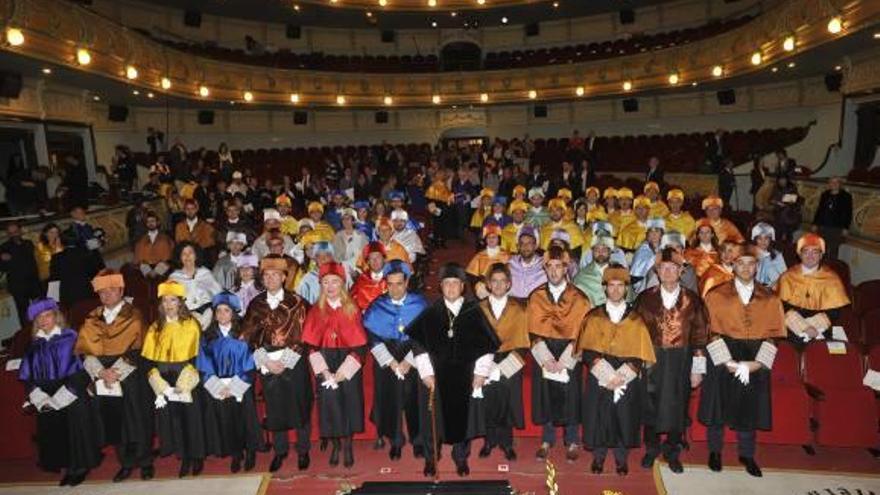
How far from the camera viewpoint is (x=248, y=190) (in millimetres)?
16625

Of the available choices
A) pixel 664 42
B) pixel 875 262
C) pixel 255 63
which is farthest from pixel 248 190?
pixel 664 42

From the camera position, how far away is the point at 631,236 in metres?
10.6

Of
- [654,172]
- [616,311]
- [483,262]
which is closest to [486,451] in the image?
[616,311]

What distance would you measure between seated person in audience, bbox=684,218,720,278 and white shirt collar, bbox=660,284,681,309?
2301 mm

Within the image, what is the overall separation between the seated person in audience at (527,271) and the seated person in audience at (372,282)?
5.56 feet

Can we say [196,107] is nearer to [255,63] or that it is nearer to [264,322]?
[255,63]

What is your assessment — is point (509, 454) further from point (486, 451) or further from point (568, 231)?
point (568, 231)

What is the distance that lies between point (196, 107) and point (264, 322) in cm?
2257

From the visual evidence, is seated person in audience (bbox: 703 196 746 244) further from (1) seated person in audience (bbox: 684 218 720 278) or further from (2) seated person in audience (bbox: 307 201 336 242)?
(2) seated person in audience (bbox: 307 201 336 242)

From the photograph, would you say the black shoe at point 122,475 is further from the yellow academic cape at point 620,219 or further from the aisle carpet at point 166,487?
the yellow academic cape at point 620,219

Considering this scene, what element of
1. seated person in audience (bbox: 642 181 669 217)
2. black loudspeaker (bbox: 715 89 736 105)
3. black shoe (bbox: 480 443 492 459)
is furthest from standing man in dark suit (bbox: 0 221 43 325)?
black loudspeaker (bbox: 715 89 736 105)

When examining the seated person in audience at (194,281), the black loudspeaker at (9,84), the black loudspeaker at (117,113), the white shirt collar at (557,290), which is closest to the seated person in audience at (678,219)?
the white shirt collar at (557,290)

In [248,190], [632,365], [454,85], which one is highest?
[454,85]

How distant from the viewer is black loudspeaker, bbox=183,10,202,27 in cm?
2705
